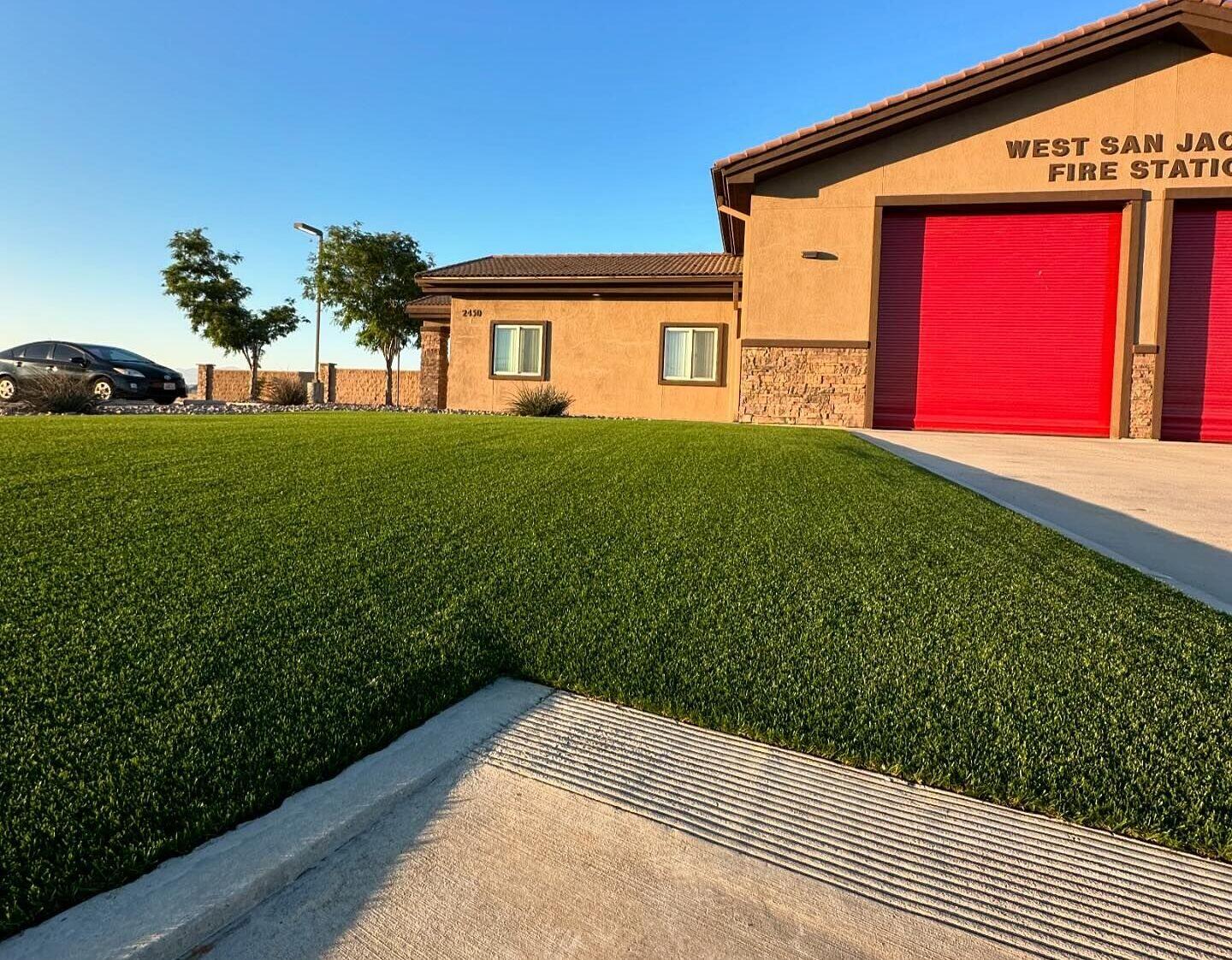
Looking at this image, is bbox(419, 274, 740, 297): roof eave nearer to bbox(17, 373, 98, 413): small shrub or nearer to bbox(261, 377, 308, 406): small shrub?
bbox(261, 377, 308, 406): small shrub

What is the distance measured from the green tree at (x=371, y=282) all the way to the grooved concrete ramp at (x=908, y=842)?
29.5 metres

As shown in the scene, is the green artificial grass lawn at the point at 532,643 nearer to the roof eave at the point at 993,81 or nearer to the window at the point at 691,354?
the roof eave at the point at 993,81

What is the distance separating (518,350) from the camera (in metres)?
17.3

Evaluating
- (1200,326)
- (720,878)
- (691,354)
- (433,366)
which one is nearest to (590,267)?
(691,354)

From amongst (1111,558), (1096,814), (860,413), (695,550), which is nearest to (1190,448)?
(860,413)

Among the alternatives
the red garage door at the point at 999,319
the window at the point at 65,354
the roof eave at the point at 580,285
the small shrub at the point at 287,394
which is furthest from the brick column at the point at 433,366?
the red garage door at the point at 999,319

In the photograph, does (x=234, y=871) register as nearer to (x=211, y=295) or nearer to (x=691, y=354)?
(x=691, y=354)

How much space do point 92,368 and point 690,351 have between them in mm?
13995

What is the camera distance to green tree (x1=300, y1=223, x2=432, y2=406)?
29312 millimetres

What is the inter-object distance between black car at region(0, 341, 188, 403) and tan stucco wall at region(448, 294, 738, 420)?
7.49 metres

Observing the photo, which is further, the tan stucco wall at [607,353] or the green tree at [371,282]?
the green tree at [371,282]

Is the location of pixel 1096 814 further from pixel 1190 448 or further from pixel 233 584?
pixel 1190 448

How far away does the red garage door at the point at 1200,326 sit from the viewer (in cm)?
1227

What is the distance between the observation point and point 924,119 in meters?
12.9
